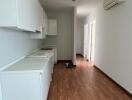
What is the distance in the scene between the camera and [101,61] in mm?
5309

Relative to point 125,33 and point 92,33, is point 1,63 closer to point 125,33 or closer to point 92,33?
point 125,33

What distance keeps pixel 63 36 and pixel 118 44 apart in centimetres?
394

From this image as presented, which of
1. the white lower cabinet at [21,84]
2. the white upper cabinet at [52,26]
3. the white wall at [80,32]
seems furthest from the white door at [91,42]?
the white lower cabinet at [21,84]

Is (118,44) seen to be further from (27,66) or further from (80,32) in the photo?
(80,32)

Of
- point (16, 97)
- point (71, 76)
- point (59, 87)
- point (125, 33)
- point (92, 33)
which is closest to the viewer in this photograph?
point (16, 97)

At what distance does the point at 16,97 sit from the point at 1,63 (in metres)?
0.56

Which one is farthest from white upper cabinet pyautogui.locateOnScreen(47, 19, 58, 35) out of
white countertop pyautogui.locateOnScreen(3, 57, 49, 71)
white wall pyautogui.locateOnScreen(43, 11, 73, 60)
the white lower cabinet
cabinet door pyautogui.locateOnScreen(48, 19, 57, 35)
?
the white lower cabinet

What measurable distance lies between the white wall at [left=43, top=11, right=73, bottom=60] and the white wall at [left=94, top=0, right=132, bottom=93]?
2454mm

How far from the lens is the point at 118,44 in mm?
3830

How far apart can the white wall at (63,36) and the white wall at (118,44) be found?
96.6 inches

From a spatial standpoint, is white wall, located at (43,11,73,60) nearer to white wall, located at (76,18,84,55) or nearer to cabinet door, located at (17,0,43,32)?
white wall, located at (76,18,84,55)

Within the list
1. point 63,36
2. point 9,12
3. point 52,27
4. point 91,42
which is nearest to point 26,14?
point 9,12

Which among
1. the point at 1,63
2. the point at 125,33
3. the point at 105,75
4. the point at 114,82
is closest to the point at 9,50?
the point at 1,63

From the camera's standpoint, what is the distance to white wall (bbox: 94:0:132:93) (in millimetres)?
3277
